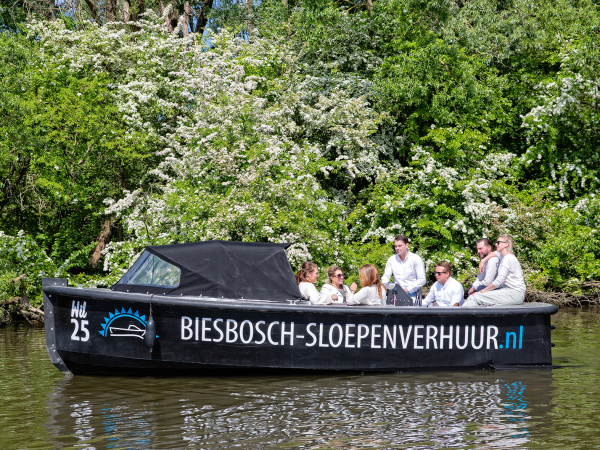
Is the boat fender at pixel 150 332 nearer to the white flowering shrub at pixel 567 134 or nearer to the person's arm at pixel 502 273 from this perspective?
the person's arm at pixel 502 273

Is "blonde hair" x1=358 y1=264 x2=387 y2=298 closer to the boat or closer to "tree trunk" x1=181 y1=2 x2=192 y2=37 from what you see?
the boat

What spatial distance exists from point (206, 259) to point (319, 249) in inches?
248

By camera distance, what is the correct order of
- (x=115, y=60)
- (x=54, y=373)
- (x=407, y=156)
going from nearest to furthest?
(x=54, y=373) → (x=115, y=60) → (x=407, y=156)

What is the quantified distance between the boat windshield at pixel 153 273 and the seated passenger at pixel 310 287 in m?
1.73

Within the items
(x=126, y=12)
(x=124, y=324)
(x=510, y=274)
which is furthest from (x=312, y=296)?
(x=126, y=12)

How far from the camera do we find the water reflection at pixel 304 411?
250 inches

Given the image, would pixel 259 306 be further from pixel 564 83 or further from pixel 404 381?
pixel 564 83

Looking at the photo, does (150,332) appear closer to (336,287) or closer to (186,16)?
(336,287)

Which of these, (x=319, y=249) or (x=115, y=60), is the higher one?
(x=115, y=60)

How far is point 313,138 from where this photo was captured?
19781 millimetres

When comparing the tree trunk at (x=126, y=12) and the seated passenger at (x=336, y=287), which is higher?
the tree trunk at (x=126, y=12)

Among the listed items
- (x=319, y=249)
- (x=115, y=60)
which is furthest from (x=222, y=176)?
(x=115, y=60)

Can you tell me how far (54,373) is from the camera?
9.76 metres

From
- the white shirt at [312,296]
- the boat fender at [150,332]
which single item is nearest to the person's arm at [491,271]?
the white shirt at [312,296]
